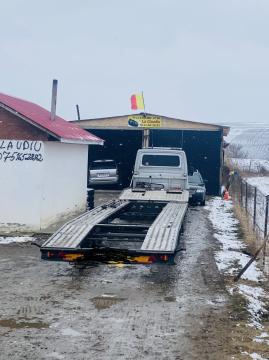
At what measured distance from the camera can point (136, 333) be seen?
21.4 ft

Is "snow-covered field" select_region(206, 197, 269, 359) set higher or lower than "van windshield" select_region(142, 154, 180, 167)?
lower

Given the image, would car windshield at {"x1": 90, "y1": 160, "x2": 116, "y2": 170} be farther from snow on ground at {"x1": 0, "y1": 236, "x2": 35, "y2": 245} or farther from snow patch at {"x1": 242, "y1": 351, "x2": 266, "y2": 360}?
snow patch at {"x1": 242, "y1": 351, "x2": 266, "y2": 360}

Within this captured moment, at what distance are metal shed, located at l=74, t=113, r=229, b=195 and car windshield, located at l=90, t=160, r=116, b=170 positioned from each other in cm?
170

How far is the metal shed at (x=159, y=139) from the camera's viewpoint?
26.5 m

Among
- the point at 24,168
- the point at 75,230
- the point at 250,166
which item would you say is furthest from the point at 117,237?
the point at 250,166

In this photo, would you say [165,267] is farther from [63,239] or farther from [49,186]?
[49,186]

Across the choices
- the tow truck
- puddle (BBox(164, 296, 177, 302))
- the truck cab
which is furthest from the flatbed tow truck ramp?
the truck cab

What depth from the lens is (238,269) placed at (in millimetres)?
10211

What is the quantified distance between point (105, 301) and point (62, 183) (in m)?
7.96

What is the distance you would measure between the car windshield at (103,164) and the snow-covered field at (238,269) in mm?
11276

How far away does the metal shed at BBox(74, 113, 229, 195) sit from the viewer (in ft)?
86.9

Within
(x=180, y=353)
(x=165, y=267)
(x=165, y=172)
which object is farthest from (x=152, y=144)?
(x=180, y=353)

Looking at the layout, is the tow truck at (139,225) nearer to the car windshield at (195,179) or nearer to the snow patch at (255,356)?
the snow patch at (255,356)

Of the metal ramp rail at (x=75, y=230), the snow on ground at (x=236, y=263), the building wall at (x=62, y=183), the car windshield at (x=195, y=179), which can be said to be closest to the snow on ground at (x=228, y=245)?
the snow on ground at (x=236, y=263)
